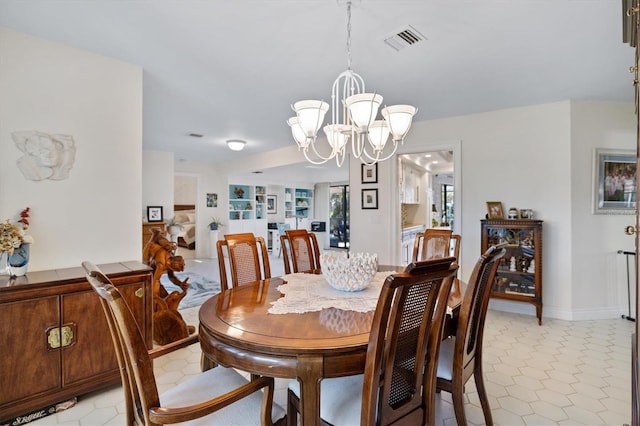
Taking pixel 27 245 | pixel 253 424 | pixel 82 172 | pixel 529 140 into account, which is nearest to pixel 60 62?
pixel 82 172

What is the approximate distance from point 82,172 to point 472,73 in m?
3.36

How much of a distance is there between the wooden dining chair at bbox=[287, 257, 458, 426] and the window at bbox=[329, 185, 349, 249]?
8.46 metres

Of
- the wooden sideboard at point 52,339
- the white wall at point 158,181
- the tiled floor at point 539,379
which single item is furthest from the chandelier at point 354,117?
the white wall at point 158,181

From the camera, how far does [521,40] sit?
7.44 feet

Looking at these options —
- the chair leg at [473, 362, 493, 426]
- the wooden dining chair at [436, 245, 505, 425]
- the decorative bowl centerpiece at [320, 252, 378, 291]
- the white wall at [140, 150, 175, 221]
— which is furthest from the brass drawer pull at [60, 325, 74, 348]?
the white wall at [140, 150, 175, 221]

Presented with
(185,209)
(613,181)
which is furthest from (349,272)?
(185,209)

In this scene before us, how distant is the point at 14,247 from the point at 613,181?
5.53 metres

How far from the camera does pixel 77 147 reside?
237 cm

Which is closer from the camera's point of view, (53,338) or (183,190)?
(53,338)

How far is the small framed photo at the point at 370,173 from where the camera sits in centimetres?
476

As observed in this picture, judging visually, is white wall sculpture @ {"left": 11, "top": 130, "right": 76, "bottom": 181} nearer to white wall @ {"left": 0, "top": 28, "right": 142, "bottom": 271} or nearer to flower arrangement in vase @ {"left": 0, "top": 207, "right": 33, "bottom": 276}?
white wall @ {"left": 0, "top": 28, "right": 142, "bottom": 271}

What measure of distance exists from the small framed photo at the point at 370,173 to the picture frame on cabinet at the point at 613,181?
8.47 feet

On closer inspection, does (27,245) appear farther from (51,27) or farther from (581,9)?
(581,9)

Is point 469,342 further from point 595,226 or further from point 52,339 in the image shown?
point 595,226
